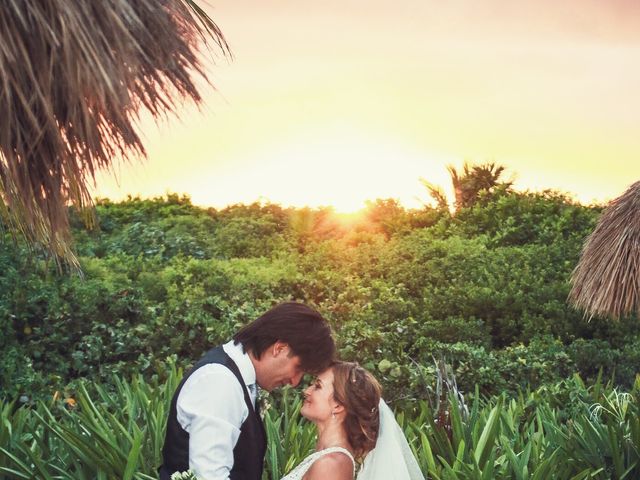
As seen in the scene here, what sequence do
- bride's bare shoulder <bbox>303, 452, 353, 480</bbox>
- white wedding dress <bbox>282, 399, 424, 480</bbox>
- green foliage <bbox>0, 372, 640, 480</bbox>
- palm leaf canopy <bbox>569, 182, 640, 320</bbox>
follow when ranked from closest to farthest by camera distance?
bride's bare shoulder <bbox>303, 452, 353, 480</bbox>, white wedding dress <bbox>282, 399, 424, 480</bbox>, green foliage <bbox>0, 372, 640, 480</bbox>, palm leaf canopy <bbox>569, 182, 640, 320</bbox>

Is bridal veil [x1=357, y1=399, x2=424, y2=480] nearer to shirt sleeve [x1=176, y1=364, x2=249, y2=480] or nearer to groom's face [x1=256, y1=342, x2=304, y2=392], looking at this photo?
groom's face [x1=256, y1=342, x2=304, y2=392]

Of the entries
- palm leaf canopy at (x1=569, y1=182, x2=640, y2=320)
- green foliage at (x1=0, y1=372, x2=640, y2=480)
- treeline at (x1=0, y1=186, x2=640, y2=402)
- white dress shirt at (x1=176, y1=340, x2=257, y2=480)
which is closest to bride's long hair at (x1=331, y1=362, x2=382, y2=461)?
white dress shirt at (x1=176, y1=340, x2=257, y2=480)

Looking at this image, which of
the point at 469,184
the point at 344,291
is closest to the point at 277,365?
the point at 344,291

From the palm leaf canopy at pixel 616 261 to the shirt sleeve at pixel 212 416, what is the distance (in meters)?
5.85

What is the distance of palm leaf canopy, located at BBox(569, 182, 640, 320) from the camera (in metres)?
8.96

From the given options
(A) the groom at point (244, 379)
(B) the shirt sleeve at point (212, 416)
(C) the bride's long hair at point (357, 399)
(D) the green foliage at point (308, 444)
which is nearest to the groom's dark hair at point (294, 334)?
(A) the groom at point (244, 379)

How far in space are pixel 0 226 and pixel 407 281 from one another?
8.82 m

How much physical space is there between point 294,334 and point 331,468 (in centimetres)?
81

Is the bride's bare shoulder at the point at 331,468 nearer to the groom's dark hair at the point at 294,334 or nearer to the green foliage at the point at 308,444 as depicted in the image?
the groom's dark hair at the point at 294,334

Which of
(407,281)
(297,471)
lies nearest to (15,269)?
(407,281)

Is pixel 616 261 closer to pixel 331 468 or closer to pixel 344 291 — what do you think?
pixel 344 291

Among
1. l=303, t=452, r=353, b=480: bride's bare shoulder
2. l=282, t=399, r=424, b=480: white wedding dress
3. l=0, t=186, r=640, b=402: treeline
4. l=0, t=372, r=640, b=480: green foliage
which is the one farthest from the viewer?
l=0, t=186, r=640, b=402: treeline

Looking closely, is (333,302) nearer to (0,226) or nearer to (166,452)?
(0,226)

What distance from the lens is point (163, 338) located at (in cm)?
1078
